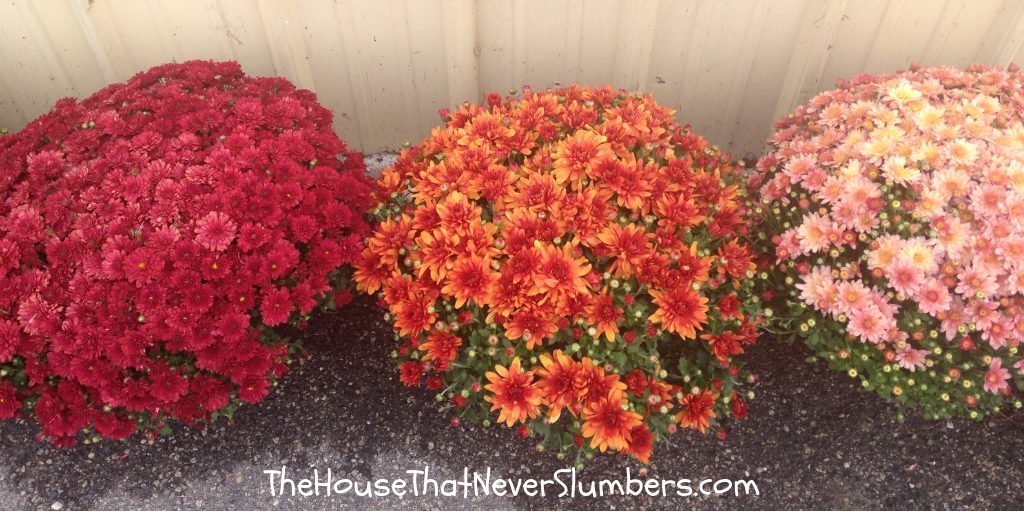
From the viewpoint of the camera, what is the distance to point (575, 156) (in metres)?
2.16

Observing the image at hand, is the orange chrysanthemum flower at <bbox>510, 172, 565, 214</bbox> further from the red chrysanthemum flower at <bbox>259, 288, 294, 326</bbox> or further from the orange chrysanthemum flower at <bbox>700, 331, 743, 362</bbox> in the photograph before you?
the red chrysanthemum flower at <bbox>259, 288, 294, 326</bbox>

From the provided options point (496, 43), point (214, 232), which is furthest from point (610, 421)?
point (496, 43)

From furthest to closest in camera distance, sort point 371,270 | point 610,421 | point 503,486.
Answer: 1. point 503,486
2. point 371,270
3. point 610,421

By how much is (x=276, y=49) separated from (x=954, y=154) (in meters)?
2.76

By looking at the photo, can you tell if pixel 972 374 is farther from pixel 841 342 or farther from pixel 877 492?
pixel 877 492

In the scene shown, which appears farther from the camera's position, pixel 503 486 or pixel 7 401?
pixel 503 486

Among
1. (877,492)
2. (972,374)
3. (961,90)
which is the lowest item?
(877,492)

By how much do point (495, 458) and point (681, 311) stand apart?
3.31ft

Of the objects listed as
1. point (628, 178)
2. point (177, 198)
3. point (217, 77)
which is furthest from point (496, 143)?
point (217, 77)

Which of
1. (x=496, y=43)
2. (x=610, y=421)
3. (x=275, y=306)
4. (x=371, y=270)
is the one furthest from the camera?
(x=496, y=43)

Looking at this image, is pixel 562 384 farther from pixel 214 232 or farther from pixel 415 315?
pixel 214 232

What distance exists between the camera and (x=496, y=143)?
2.33m

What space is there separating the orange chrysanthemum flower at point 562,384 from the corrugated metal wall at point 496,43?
5.71ft

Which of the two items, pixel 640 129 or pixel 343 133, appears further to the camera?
pixel 343 133
